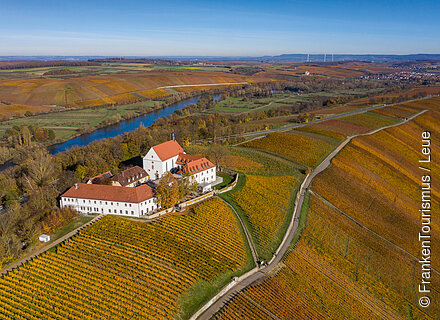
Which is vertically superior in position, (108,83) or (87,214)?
(108,83)

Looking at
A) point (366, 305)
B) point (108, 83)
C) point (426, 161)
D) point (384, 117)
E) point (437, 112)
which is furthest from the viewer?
point (108, 83)

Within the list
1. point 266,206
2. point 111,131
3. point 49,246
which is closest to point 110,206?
point 49,246

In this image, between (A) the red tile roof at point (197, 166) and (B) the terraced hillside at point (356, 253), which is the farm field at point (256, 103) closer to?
(B) the terraced hillside at point (356, 253)

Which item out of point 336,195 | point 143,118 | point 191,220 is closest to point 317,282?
point 191,220

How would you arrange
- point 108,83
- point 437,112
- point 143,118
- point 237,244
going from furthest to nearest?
point 108,83
point 143,118
point 437,112
point 237,244

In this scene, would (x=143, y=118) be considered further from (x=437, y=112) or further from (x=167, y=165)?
(x=437, y=112)

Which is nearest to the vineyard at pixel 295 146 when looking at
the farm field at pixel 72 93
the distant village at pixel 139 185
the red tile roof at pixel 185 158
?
the distant village at pixel 139 185

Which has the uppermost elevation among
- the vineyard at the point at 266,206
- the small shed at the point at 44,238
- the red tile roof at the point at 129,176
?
the red tile roof at the point at 129,176
